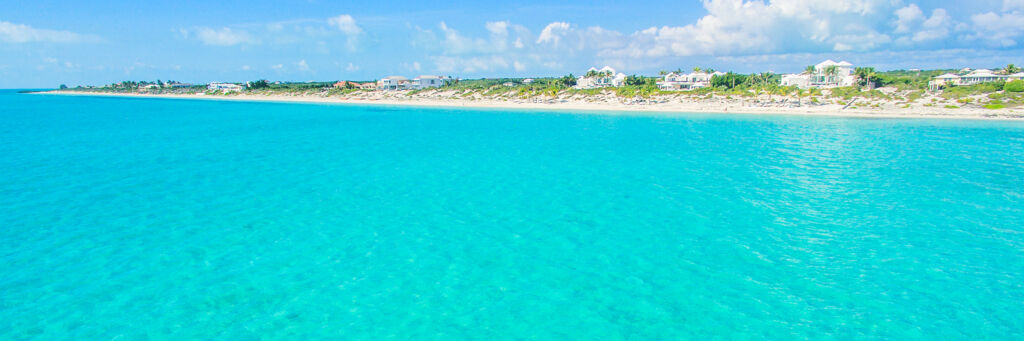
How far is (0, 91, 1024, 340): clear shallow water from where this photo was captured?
14484 mm

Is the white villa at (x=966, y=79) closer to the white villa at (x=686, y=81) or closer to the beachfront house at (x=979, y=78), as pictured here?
the beachfront house at (x=979, y=78)

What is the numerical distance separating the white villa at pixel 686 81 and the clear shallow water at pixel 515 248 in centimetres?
9057

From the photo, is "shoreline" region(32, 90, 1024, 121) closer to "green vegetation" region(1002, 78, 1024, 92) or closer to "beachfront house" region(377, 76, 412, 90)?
"green vegetation" region(1002, 78, 1024, 92)

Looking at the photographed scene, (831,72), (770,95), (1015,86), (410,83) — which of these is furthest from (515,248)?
(410,83)

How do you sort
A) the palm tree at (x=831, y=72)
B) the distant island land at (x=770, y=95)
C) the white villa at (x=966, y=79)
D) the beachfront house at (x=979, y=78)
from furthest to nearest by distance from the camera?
the palm tree at (x=831, y=72), the beachfront house at (x=979, y=78), the white villa at (x=966, y=79), the distant island land at (x=770, y=95)

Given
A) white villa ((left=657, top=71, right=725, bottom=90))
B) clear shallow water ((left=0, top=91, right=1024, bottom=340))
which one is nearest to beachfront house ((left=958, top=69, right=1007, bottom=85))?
white villa ((left=657, top=71, right=725, bottom=90))

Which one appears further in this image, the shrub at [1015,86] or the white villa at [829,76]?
the white villa at [829,76]

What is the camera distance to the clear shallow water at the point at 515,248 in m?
14.5

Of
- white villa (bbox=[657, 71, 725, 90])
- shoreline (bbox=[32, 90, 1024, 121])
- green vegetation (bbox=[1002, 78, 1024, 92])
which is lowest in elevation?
shoreline (bbox=[32, 90, 1024, 121])

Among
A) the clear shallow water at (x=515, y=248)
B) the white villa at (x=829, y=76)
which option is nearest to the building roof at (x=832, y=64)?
the white villa at (x=829, y=76)

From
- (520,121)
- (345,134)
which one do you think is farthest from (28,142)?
(520,121)

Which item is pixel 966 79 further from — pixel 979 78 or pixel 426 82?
pixel 426 82

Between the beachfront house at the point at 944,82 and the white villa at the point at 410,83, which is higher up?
the white villa at the point at 410,83

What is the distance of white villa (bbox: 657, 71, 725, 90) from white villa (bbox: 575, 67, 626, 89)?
1444 cm
